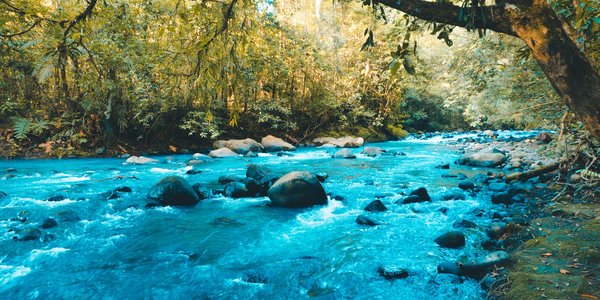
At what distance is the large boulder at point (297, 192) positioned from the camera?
6723 mm

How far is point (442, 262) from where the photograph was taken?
3914mm

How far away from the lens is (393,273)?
380 centimetres

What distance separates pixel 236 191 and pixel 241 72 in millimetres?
5473

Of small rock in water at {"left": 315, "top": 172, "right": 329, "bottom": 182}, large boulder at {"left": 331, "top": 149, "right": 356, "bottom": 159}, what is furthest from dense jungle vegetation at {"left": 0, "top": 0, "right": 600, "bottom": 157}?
large boulder at {"left": 331, "top": 149, "right": 356, "bottom": 159}

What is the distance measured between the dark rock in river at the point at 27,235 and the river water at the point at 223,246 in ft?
0.25

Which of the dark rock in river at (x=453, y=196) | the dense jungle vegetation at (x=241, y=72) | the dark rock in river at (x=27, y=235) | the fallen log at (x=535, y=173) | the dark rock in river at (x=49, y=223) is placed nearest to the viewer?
the dense jungle vegetation at (x=241, y=72)

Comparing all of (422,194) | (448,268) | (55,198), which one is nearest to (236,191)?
(55,198)

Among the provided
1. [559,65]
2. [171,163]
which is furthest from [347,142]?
[559,65]

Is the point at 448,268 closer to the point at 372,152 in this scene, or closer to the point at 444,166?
the point at 444,166

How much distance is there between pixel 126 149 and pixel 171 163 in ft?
10.4

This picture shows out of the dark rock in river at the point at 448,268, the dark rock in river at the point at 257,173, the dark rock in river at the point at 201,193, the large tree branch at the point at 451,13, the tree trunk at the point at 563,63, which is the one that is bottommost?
the dark rock in river at the point at 448,268

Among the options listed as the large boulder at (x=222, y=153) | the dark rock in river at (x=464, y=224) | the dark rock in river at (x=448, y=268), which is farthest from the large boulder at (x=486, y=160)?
the large boulder at (x=222, y=153)

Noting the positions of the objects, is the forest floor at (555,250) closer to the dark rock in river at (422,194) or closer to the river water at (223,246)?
the river water at (223,246)

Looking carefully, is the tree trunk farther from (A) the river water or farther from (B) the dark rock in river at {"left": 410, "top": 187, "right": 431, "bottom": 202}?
(B) the dark rock in river at {"left": 410, "top": 187, "right": 431, "bottom": 202}
